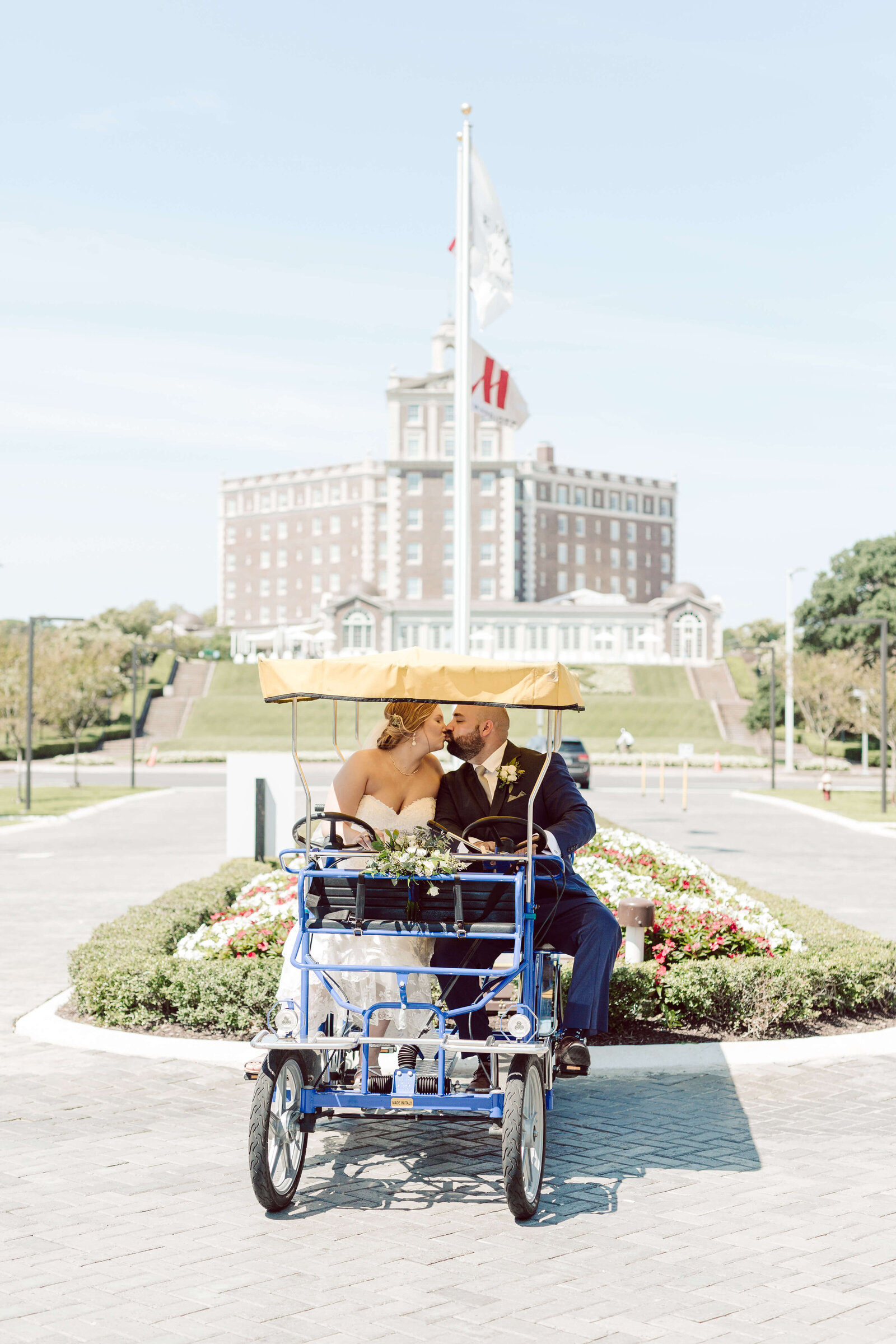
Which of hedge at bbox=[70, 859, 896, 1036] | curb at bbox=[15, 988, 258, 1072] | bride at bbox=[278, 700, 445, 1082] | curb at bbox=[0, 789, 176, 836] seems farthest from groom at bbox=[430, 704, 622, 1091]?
curb at bbox=[0, 789, 176, 836]

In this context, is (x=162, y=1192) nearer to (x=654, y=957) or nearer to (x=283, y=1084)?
(x=283, y=1084)

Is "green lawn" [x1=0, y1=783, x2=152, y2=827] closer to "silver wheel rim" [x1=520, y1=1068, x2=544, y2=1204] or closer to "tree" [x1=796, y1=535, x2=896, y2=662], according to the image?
"silver wheel rim" [x1=520, y1=1068, x2=544, y2=1204]

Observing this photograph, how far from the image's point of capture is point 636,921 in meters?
9.32

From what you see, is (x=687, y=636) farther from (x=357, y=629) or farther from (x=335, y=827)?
(x=335, y=827)

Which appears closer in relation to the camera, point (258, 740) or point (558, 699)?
point (558, 699)

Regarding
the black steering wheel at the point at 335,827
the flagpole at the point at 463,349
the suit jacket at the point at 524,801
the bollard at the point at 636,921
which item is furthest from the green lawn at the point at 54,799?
the suit jacket at the point at 524,801

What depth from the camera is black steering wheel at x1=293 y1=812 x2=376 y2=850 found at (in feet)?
20.5

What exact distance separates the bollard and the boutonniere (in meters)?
2.90

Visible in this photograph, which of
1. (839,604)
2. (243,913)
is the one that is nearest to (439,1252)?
(243,913)

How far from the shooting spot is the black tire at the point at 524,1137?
205 inches

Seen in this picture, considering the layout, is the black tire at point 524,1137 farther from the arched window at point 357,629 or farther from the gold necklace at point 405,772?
the arched window at point 357,629

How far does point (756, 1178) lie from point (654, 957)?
3722mm

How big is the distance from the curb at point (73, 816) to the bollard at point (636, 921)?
1922 centimetres

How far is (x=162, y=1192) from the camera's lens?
5.70 metres
